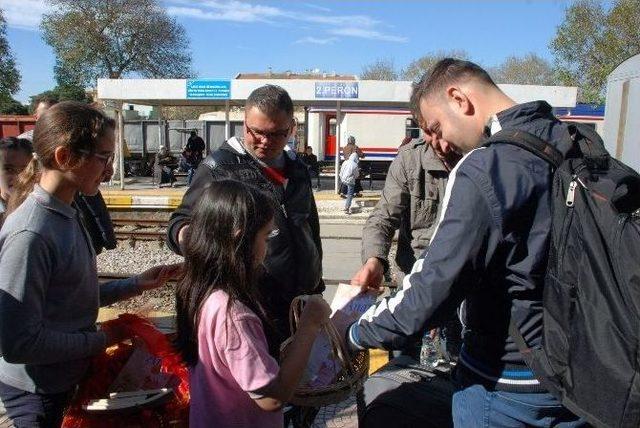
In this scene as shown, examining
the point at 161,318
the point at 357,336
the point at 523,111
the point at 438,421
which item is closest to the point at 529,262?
the point at 523,111

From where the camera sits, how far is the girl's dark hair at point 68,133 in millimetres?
2010

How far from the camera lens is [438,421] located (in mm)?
2043

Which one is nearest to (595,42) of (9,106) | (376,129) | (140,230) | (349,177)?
(376,129)

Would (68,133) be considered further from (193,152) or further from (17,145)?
(193,152)

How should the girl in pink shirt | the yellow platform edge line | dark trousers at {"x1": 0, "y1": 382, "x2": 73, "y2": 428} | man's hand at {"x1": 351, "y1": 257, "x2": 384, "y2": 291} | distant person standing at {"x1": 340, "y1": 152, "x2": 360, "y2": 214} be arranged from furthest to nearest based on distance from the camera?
distant person standing at {"x1": 340, "y1": 152, "x2": 360, "y2": 214} → the yellow platform edge line → man's hand at {"x1": 351, "y1": 257, "x2": 384, "y2": 291} → dark trousers at {"x1": 0, "y1": 382, "x2": 73, "y2": 428} → the girl in pink shirt

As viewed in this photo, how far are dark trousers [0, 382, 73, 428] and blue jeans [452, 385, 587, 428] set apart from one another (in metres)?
1.53

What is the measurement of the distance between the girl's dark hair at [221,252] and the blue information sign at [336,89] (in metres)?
16.7

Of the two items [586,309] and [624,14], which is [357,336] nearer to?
[586,309]

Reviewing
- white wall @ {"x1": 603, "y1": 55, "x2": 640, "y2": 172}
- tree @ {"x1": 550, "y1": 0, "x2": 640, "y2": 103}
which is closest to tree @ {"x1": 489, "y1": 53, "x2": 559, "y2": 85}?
tree @ {"x1": 550, "y1": 0, "x2": 640, "y2": 103}

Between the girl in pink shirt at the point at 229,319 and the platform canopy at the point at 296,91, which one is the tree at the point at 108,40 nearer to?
the platform canopy at the point at 296,91

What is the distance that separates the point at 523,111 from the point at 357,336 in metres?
0.94

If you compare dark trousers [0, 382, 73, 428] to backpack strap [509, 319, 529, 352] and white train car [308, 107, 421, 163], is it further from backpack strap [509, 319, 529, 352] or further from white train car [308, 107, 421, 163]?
white train car [308, 107, 421, 163]

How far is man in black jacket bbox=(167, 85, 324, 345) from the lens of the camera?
9.01 feet

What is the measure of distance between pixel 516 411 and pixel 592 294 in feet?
1.61
